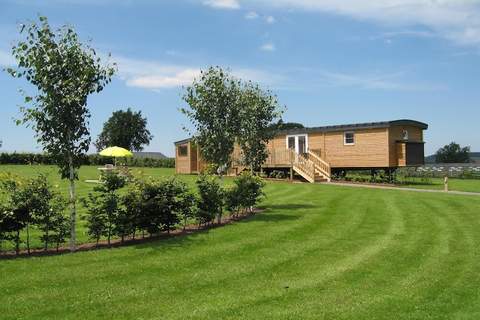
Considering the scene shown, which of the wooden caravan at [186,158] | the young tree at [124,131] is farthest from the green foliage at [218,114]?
the young tree at [124,131]

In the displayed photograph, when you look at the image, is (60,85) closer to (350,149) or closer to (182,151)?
(350,149)

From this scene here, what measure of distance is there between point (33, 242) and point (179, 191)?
3.52 meters

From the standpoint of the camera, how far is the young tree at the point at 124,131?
102 meters

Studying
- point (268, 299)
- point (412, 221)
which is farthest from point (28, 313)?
point (412, 221)

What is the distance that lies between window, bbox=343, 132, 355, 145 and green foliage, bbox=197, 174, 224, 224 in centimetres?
2011

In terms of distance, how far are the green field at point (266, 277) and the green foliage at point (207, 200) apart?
92 centimetres

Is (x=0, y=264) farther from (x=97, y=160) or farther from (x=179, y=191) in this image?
(x=97, y=160)

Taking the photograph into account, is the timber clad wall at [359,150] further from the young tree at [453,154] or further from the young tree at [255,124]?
the young tree at [453,154]

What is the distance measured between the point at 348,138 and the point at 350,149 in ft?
2.54

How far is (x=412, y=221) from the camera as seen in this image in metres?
14.9

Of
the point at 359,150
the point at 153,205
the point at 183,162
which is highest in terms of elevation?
the point at 359,150

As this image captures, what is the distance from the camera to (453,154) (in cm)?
8206

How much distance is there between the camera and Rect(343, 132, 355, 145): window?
3270 cm

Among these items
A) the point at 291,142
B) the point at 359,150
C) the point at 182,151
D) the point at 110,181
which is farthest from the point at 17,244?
the point at 182,151
